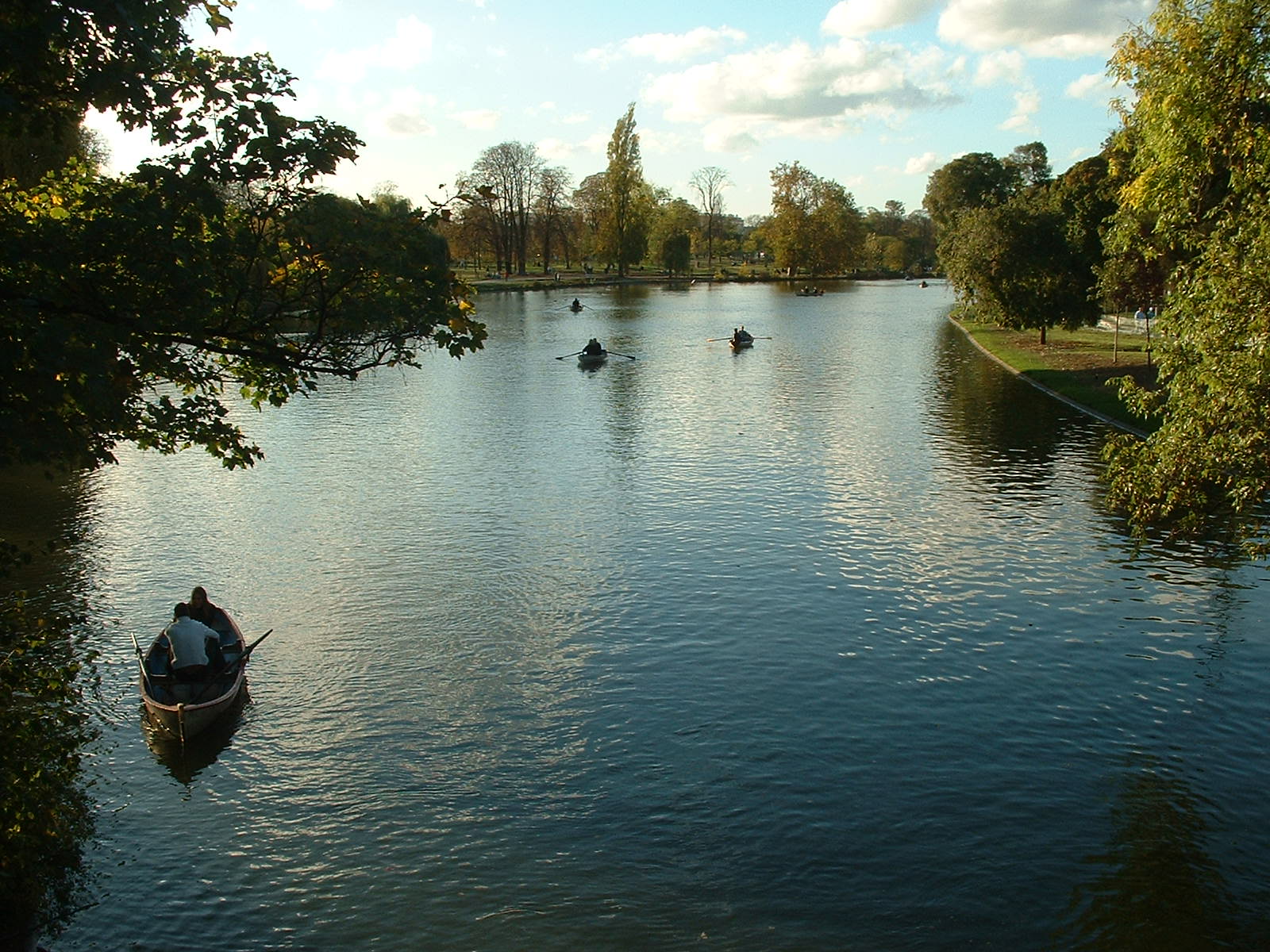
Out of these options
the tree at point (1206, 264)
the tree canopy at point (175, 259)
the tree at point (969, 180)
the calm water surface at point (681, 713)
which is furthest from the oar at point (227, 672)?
the tree at point (969, 180)

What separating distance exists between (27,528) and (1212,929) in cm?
2792

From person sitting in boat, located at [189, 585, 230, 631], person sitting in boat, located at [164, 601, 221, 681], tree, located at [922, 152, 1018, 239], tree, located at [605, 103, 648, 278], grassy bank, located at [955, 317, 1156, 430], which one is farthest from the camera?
tree, located at [605, 103, 648, 278]

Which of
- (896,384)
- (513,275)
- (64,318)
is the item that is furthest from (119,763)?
(513,275)

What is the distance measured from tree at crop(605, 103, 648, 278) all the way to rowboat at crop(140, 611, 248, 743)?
147m

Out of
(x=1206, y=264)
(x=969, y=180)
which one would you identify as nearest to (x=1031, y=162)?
(x=969, y=180)

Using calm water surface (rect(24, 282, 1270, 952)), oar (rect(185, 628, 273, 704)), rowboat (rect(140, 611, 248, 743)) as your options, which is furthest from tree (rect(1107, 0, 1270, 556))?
rowboat (rect(140, 611, 248, 743))

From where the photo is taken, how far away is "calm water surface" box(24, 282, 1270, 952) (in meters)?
13.0

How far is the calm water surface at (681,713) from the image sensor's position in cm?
1303

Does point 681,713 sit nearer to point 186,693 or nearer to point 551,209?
point 186,693

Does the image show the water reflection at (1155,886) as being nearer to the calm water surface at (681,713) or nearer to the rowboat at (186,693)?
the calm water surface at (681,713)

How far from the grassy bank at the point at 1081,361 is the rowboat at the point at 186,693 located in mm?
28662

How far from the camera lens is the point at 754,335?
8081 centimetres

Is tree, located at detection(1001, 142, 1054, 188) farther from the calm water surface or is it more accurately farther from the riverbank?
the calm water surface

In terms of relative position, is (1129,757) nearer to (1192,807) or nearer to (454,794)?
(1192,807)
